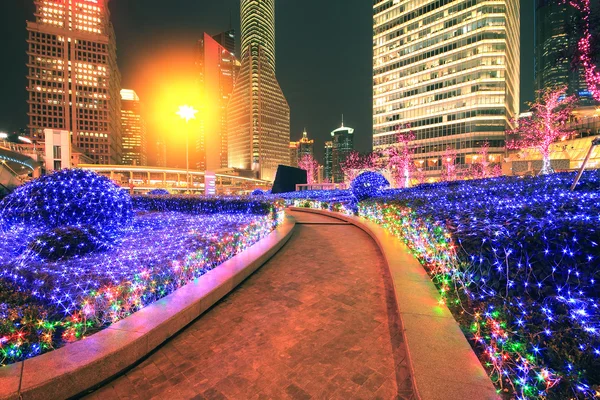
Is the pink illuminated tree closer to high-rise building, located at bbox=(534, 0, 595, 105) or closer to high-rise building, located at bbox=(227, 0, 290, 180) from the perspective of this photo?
high-rise building, located at bbox=(534, 0, 595, 105)

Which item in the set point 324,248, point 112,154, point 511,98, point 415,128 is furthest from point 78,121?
point 511,98

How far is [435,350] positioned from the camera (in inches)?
104

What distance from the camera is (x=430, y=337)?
2881mm

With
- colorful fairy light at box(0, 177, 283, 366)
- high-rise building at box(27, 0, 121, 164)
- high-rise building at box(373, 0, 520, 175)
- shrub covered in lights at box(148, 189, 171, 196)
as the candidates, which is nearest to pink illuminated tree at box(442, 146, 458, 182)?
high-rise building at box(373, 0, 520, 175)

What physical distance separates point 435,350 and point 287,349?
65.0 inches

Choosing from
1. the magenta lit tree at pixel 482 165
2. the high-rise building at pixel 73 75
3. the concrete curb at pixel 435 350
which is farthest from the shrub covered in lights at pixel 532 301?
the high-rise building at pixel 73 75

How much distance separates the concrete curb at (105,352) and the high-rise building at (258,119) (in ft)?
390

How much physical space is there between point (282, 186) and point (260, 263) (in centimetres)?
2201

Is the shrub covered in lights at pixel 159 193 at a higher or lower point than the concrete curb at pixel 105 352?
higher

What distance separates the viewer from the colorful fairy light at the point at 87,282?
3055 mm

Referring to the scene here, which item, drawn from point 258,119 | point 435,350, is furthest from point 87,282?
point 258,119

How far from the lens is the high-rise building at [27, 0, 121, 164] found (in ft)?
A: 321

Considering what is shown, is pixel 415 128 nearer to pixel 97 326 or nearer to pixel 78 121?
pixel 97 326

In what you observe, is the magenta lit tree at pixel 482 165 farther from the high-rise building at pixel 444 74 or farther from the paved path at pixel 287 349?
the paved path at pixel 287 349
